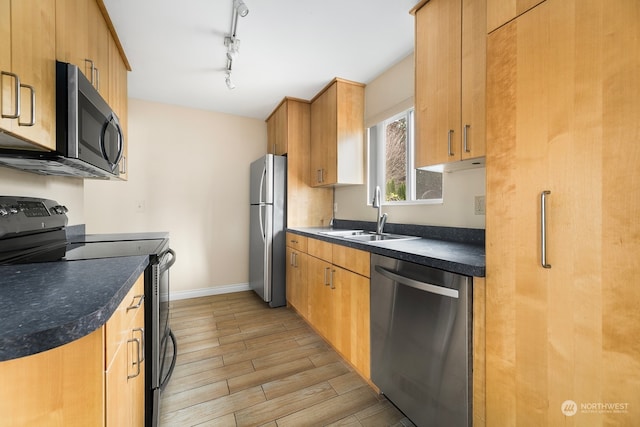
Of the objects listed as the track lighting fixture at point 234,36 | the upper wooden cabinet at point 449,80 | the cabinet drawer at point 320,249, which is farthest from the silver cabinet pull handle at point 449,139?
the track lighting fixture at point 234,36

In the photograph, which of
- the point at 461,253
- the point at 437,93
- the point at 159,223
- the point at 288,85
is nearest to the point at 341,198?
the point at 288,85

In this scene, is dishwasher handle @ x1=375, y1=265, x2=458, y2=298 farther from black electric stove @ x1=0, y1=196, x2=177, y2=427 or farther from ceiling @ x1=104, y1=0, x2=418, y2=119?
ceiling @ x1=104, y1=0, x2=418, y2=119

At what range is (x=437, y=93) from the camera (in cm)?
159

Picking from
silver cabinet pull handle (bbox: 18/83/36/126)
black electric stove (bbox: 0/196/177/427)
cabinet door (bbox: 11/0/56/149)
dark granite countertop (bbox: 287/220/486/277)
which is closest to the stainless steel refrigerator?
dark granite countertop (bbox: 287/220/486/277)

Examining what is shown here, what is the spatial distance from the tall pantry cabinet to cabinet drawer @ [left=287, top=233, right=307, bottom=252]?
1.73 m

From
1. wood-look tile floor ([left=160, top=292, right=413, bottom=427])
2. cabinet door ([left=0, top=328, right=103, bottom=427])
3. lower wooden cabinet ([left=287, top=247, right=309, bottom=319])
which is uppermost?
cabinet door ([left=0, top=328, right=103, bottom=427])

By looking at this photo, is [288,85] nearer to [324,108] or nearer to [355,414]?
[324,108]

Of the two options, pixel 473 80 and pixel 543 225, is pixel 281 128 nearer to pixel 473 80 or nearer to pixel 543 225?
pixel 473 80

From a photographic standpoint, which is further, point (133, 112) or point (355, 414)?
point (133, 112)

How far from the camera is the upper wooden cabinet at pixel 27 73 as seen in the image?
0.82m

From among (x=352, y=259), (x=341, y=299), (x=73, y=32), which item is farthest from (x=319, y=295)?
(x=73, y=32)

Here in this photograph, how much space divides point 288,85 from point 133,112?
1906mm

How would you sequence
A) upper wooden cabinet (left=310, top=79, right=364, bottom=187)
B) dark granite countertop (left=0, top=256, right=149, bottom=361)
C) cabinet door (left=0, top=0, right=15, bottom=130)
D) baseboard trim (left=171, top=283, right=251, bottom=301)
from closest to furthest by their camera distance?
dark granite countertop (left=0, top=256, right=149, bottom=361) < cabinet door (left=0, top=0, right=15, bottom=130) < upper wooden cabinet (left=310, top=79, right=364, bottom=187) < baseboard trim (left=171, top=283, right=251, bottom=301)

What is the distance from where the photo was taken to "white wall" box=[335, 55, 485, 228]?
5.72 ft
